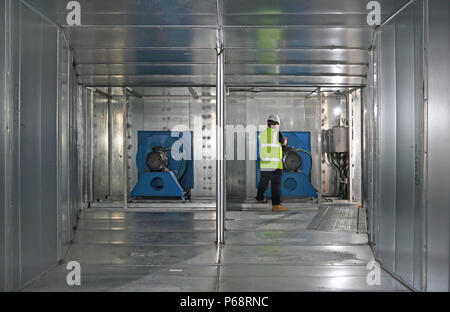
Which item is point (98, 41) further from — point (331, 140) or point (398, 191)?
point (331, 140)

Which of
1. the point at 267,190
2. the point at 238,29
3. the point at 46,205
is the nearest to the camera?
the point at 46,205

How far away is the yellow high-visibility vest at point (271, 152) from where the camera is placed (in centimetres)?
936

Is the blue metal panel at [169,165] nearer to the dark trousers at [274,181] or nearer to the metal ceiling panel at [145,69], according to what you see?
the dark trousers at [274,181]

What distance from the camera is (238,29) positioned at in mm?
5566

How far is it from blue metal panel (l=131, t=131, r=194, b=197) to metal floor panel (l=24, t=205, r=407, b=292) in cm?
155

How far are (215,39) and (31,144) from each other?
296cm

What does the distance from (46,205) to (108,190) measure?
22.0 ft

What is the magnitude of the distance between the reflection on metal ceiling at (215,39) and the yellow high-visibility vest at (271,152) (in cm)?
128

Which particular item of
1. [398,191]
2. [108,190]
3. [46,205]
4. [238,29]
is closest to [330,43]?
[238,29]

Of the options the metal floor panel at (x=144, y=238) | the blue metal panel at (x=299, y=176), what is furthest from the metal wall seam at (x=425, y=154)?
the blue metal panel at (x=299, y=176)

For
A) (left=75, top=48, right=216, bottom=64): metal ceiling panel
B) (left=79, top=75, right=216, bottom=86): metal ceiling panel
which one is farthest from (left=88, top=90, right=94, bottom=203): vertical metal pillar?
(left=75, top=48, right=216, bottom=64): metal ceiling panel

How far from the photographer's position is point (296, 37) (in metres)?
5.91

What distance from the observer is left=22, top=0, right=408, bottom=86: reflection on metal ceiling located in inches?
189

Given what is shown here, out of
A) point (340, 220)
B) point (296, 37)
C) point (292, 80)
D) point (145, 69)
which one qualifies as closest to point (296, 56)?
point (296, 37)
